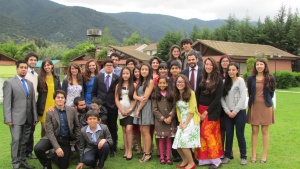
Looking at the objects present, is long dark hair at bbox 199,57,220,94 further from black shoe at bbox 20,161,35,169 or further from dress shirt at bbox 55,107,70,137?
black shoe at bbox 20,161,35,169

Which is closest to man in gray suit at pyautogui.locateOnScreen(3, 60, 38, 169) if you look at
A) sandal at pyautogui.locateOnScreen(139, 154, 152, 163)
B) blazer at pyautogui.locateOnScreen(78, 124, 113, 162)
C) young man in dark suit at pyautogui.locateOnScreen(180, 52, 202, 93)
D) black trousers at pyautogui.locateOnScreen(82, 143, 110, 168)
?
blazer at pyautogui.locateOnScreen(78, 124, 113, 162)

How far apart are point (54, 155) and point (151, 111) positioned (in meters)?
1.77

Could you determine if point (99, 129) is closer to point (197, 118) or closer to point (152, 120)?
point (152, 120)

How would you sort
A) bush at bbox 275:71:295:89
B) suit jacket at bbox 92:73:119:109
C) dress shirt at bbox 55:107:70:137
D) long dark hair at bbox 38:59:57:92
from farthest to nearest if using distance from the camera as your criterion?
bush at bbox 275:71:295:89 → suit jacket at bbox 92:73:119:109 → long dark hair at bbox 38:59:57:92 → dress shirt at bbox 55:107:70:137

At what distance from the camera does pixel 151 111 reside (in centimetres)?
523

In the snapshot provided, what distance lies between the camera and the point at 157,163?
5.14 metres

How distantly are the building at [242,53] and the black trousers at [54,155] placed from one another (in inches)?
931

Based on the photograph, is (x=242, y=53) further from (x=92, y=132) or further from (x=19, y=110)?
(x=19, y=110)

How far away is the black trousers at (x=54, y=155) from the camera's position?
4664 mm

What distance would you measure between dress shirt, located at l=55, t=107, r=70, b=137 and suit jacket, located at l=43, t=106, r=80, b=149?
0.05 meters

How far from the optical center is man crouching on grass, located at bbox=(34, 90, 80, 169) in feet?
15.4

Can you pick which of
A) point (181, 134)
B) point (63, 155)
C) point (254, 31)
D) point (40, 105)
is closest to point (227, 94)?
point (181, 134)

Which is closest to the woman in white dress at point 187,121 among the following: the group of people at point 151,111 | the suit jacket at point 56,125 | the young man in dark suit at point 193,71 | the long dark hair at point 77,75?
the group of people at point 151,111

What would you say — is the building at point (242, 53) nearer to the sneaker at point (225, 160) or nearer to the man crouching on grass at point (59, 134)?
the sneaker at point (225, 160)
